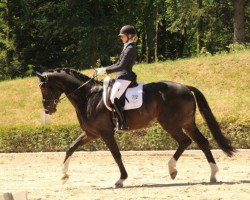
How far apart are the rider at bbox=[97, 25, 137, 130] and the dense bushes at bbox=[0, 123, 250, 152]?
24.2 feet

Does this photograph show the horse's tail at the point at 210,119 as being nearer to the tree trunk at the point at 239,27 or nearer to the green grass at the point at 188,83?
the green grass at the point at 188,83

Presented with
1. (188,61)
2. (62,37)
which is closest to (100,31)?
(62,37)

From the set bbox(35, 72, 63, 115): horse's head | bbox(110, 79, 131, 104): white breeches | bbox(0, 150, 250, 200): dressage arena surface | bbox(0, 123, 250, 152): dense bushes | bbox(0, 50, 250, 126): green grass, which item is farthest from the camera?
bbox(0, 50, 250, 126): green grass

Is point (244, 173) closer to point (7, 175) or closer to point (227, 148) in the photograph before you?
point (227, 148)

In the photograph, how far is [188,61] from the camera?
30344 millimetres

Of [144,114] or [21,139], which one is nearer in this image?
[144,114]

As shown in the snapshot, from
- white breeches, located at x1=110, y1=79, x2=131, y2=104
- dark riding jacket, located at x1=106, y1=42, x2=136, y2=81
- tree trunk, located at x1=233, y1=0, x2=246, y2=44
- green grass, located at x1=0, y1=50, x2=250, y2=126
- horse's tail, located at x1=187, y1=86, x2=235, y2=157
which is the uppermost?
dark riding jacket, located at x1=106, y1=42, x2=136, y2=81

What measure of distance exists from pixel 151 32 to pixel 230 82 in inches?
813

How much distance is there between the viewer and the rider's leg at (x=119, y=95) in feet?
41.5

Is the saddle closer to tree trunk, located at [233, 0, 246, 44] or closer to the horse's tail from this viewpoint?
the horse's tail

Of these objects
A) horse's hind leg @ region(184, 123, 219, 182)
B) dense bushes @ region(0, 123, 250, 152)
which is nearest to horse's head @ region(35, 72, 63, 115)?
horse's hind leg @ region(184, 123, 219, 182)

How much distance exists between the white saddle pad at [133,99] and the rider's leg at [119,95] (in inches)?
5.7

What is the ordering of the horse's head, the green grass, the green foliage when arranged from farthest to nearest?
the green foliage
the green grass
the horse's head

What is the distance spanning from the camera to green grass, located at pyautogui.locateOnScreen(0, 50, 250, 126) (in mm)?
→ 26375
